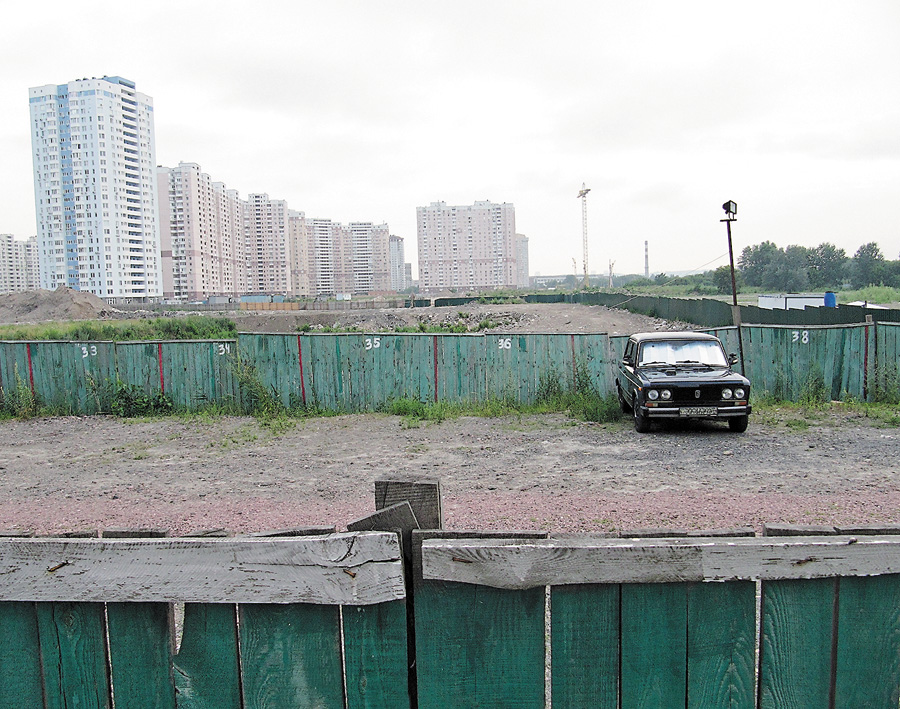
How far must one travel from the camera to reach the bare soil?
25.3 ft

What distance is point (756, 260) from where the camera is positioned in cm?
11356

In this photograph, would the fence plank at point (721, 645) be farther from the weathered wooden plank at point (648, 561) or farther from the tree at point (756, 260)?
the tree at point (756, 260)

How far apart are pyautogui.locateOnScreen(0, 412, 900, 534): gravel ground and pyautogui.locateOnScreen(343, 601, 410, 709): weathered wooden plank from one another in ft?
14.0

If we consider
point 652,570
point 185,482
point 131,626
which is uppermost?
point 652,570

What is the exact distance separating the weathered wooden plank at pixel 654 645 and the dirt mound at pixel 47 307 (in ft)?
249

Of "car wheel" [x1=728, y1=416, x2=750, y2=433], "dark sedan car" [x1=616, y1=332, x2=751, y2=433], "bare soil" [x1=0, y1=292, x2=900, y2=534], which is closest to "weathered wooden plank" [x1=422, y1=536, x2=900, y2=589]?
"bare soil" [x1=0, y1=292, x2=900, y2=534]

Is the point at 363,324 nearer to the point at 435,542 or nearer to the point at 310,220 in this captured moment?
the point at 435,542

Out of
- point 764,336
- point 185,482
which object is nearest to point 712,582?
point 185,482

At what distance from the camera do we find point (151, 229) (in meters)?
116

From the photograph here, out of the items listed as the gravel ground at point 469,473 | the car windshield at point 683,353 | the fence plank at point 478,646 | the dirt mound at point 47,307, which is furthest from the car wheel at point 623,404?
the dirt mound at point 47,307

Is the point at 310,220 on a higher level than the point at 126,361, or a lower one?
higher

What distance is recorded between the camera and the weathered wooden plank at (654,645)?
212 cm

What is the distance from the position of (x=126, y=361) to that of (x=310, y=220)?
18035 centimetres

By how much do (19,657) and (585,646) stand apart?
1.74m
